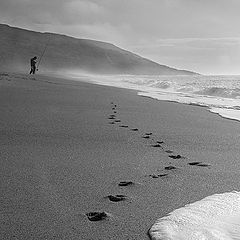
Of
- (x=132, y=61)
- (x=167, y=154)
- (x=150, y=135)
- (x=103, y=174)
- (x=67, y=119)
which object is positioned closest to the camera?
(x=103, y=174)

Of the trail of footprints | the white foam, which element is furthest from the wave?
the white foam

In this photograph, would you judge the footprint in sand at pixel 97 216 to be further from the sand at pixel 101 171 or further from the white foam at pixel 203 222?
the white foam at pixel 203 222

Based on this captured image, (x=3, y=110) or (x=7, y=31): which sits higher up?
(x=7, y=31)

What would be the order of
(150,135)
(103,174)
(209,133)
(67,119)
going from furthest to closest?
(67,119) < (209,133) < (150,135) < (103,174)

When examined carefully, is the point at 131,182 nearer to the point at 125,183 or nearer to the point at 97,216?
the point at 125,183

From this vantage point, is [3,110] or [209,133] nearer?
[209,133]

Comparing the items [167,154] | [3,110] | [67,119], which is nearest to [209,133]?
[167,154]

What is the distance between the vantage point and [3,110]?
191 inches

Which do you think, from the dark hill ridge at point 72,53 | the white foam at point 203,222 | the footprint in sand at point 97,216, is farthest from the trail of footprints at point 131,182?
the dark hill ridge at point 72,53

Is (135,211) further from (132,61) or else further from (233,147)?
(132,61)

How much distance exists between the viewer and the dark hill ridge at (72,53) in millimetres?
70562

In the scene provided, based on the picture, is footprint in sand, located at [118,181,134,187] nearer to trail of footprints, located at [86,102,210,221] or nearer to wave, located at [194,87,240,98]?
trail of footprints, located at [86,102,210,221]

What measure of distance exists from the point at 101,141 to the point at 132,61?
86689 mm

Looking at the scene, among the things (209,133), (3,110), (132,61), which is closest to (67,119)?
(3,110)
